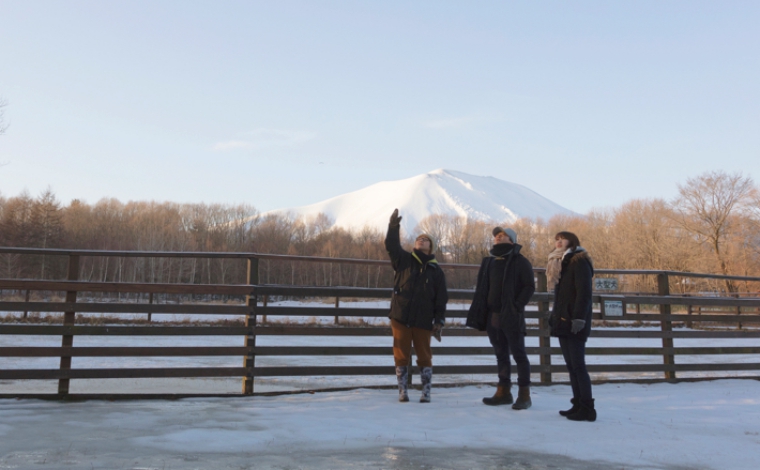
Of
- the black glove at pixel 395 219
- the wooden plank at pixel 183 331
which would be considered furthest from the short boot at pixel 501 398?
the black glove at pixel 395 219

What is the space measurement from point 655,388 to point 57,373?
272 inches

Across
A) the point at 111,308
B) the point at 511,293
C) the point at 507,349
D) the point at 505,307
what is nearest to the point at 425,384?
the point at 507,349

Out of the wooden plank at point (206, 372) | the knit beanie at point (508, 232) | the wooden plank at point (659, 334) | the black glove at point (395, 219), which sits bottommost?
the wooden plank at point (206, 372)

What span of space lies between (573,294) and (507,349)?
88 cm

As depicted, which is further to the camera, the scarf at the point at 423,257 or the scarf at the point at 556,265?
the scarf at the point at 423,257

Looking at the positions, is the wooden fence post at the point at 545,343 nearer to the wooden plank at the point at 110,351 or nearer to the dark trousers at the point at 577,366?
the dark trousers at the point at 577,366

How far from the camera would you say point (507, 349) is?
5863 mm

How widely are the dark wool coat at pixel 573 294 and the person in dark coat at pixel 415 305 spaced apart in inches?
43.7

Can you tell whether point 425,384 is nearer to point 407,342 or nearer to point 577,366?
point 407,342

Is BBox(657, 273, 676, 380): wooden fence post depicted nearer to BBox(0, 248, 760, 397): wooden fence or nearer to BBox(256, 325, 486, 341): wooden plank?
BBox(0, 248, 760, 397): wooden fence

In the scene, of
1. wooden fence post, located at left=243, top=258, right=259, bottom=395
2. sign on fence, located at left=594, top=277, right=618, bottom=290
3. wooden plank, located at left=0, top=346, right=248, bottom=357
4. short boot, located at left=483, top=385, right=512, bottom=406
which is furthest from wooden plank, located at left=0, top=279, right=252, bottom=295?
sign on fence, located at left=594, top=277, right=618, bottom=290

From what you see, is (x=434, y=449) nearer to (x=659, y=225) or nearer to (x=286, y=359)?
(x=286, y=359)

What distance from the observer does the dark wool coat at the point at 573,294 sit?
539cm

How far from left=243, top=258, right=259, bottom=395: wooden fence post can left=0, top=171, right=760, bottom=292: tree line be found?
4776 mm
